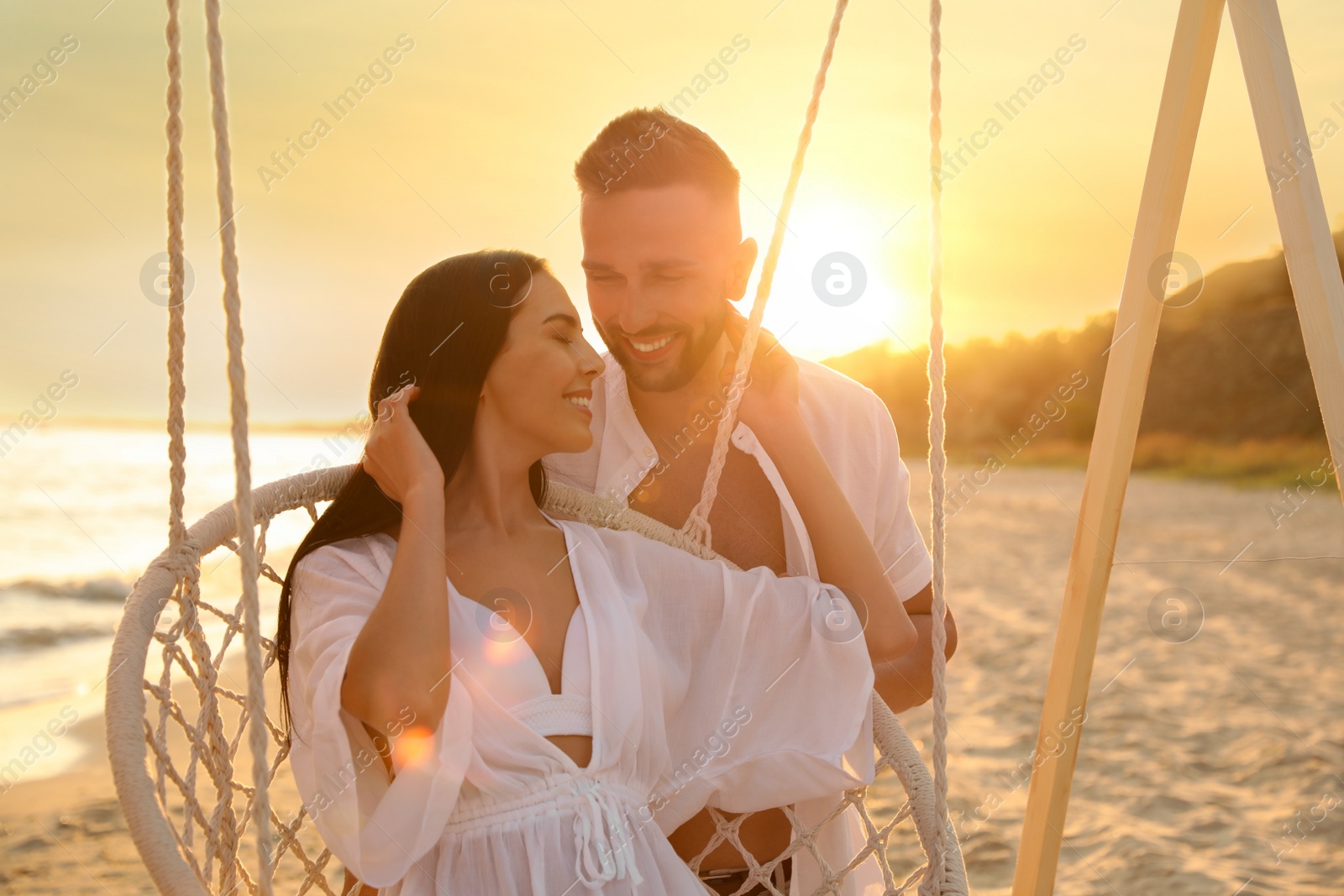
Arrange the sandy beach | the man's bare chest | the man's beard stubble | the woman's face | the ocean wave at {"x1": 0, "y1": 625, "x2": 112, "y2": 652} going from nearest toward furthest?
the woman's face < the man's bare chest < the man's beard stubble < the sandy beach < the ocean wave at {"x1": 0, "y1": 625, "x2": 112, "y2": 652}

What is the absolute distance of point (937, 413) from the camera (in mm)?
1516

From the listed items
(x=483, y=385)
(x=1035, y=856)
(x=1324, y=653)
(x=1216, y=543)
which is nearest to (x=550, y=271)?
(x=483, y=385)

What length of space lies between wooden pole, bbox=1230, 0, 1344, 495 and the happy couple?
0.83 meters

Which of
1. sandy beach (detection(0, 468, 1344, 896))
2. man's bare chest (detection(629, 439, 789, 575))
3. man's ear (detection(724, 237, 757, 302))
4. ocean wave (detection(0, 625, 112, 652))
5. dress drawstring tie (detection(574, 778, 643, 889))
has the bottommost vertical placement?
sandy beach (detection(0, 468, 1344, 896))

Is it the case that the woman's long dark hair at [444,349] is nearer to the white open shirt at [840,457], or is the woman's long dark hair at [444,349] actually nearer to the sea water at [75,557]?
the sea water at [75,557]

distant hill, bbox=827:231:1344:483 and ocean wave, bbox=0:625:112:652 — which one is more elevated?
distant hill, bbox=827:231:1344:483

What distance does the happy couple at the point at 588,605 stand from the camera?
142 centimetres

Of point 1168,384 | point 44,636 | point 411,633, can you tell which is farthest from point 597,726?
point 1168,384

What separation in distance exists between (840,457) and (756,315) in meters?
0.60

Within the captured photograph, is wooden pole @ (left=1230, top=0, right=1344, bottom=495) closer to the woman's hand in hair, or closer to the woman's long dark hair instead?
the woman's long dark hair

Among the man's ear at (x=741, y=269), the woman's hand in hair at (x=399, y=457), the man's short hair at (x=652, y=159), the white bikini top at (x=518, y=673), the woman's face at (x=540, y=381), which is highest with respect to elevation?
the man's short hair at (x=652, y=159)

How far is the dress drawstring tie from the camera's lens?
4.76 feet

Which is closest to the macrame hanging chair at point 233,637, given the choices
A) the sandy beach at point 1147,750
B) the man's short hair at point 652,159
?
the man's short hair at point 652,159

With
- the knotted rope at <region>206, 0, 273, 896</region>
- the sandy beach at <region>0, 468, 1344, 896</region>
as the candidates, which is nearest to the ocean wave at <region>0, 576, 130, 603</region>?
the sandy beach at <region>0, 468, 1344, 896</region>
